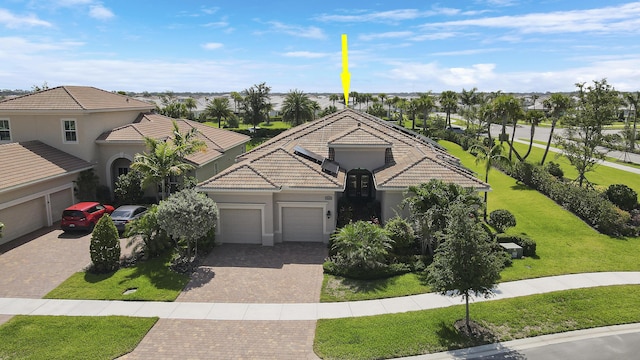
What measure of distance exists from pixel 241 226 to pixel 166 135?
13.1 meters

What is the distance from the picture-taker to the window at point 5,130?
2775 cm

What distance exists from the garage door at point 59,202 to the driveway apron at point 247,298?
37.3 ft

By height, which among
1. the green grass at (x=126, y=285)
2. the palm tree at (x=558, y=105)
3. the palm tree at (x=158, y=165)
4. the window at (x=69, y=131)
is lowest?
the green grass at (x=126, y=285)

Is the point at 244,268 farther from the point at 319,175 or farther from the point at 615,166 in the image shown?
the point at 615,166

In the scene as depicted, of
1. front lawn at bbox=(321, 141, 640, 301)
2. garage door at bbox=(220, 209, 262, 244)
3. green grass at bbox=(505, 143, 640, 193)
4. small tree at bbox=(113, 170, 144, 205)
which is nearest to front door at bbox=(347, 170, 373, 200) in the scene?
garage door at bbox=(220, 209, 262, 244)

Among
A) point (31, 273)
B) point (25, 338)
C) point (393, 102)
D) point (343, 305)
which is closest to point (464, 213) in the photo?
point (343, 305)

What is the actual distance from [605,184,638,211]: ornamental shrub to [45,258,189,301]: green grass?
27.0 meters

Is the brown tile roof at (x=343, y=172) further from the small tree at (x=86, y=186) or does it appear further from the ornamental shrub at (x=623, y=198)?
the ornamental shrub at (x=623, y=198)

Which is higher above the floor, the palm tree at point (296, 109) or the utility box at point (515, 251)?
the palm tree at point (296, 109)

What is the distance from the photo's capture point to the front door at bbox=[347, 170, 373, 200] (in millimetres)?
26594

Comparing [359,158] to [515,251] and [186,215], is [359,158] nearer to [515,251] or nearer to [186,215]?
[515,251]

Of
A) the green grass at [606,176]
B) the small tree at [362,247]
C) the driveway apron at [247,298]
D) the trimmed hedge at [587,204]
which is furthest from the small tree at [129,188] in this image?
the green grass at [606,176]

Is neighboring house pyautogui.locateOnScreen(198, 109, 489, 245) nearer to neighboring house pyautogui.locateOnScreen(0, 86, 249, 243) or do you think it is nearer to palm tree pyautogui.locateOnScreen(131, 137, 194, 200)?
palm tree pyautogui.locateOnScreen(131, 137, 194, 200)

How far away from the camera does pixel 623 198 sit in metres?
27.1
